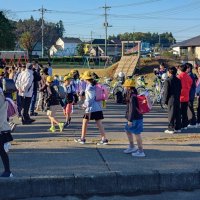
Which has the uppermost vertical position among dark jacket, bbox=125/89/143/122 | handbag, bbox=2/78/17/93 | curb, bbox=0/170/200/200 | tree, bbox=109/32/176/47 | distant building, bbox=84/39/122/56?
tree, bbox=109/32/176/47

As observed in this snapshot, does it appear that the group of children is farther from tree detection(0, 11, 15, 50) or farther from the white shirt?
tree detection(0, 11, 15, 50)

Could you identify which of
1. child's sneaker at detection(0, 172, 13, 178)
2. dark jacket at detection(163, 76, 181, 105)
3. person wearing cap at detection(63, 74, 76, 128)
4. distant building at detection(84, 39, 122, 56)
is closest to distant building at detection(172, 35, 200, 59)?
distant building at detection(84, 39, 122, 56)

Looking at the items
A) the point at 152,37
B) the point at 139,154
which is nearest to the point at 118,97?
the point at 139,154

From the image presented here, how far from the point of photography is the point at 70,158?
8.48 metres

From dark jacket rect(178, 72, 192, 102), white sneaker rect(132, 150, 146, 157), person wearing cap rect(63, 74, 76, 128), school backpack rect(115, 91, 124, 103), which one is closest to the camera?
white sneaker rect(132, 150, 146, 157)

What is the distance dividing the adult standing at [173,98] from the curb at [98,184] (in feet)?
13.5

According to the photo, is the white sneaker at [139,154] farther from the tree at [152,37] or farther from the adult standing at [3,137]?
the tree at [152,37]

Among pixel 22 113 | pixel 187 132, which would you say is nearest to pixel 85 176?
pixel 187 132

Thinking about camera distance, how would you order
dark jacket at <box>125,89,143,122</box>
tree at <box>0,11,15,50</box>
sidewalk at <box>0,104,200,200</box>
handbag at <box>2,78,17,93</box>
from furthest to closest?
tree at <box>0,11,15,50</box>
handbag at <box>2,78,17,93</box>
dark jacket at <box>125,89,143,122</box>
sidewalk at <box>0,104,200,200</box>

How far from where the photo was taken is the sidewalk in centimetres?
695

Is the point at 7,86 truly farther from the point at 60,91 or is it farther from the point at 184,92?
the point at 184,92

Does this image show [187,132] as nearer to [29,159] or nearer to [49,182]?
→ [29,159]

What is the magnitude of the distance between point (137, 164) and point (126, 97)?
56.7 inches

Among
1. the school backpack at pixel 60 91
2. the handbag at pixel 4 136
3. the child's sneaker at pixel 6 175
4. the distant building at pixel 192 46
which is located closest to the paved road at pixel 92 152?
the child's sneaker at pixel 6 175
